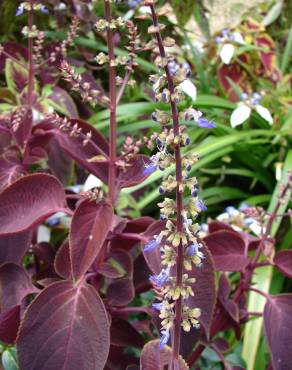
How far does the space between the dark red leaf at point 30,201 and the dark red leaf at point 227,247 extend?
27cm

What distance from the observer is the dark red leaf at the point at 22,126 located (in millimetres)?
1208

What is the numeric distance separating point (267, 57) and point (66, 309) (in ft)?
4.92

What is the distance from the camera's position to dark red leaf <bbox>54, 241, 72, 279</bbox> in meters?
1.02

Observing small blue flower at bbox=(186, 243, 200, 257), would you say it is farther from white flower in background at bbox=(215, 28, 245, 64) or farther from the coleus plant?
white flower in background at bbox=(215, 28, 245, 64)

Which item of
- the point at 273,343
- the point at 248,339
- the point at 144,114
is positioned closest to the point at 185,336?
the point at 273,343

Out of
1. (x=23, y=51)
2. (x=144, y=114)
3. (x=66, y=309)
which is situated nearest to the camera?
(x=66, y=309)

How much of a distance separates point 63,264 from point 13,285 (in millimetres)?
93

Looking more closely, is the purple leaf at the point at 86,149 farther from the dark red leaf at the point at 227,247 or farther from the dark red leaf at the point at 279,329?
the dark red leaf at the point at 279,329

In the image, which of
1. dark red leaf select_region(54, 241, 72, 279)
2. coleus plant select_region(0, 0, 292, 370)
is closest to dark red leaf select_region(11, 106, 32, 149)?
coleus plant select_region(0, 0, 292, 370)

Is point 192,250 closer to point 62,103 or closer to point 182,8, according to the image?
point 62,103

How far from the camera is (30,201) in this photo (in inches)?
40.4

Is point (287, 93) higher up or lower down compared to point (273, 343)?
higher up

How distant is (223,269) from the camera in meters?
1.09

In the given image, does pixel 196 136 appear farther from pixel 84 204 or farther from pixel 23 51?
pixel 84 204
